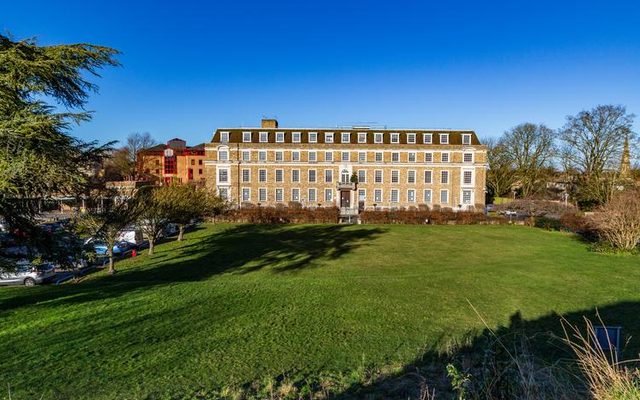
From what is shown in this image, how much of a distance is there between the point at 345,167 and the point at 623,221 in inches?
1234

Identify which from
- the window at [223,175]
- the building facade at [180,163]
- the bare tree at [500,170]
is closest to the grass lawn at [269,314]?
the window at [223,175]

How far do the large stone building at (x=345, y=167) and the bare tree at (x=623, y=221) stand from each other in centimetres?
2550

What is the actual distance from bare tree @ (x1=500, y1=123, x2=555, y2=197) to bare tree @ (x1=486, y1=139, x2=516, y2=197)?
2173 mm

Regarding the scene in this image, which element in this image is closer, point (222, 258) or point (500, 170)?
point (222, 258)

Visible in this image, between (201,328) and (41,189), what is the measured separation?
4.91 metres

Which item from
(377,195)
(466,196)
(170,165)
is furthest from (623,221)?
(170,165)

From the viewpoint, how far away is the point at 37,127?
25.6 ft

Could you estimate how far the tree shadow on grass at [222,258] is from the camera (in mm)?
12664

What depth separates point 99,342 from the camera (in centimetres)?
781

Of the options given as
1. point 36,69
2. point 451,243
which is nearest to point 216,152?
point 451,243

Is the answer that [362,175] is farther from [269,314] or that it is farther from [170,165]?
[170,165]

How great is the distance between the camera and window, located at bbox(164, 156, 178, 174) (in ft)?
235

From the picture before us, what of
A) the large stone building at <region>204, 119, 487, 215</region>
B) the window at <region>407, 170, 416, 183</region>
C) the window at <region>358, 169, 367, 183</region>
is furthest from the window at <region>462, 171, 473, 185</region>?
the window at <region>358, 169, 367, 183</region>

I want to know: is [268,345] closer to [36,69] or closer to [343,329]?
[343,329]
